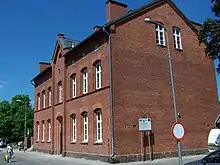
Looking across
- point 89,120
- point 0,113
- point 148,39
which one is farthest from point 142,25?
point 0,113

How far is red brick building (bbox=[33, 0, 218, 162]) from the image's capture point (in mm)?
20875

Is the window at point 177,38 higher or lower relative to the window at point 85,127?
higher

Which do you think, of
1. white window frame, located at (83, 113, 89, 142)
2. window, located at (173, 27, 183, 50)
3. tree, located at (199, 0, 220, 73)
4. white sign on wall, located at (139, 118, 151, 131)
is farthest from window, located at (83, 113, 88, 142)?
tree, located at (199, 0, 220, 73)

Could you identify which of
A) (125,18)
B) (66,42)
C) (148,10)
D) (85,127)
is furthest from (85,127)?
(148,10)

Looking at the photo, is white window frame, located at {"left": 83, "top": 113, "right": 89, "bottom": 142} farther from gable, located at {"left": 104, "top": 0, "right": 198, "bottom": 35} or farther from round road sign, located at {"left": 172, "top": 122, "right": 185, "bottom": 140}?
round road sign, located at {"left": 172, "top": 122, "right": 185, "bottom": 140}

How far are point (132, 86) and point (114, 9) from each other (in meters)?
6.96

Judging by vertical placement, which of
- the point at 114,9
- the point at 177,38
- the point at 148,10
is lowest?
the point at 177,38

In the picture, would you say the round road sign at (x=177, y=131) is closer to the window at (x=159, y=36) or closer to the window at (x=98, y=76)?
the window at (x=98, y=76)

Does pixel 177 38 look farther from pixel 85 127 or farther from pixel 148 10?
pixel 85 127

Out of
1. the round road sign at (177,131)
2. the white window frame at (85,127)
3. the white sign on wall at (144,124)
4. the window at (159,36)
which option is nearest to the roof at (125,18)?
the window at (159,36)

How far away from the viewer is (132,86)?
70.8 feet

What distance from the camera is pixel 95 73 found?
23.8 m

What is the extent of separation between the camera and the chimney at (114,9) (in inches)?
938

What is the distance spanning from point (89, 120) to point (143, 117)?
4638 mm
